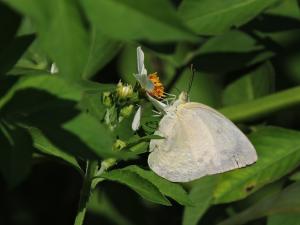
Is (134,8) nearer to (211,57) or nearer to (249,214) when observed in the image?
(249,214)

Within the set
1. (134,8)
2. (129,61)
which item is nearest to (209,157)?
(129,61)

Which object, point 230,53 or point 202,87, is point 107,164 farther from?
point 202,87

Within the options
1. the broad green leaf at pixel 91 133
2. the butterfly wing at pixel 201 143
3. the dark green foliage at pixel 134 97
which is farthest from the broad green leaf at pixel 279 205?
the broad green leaf at pixel 91 133

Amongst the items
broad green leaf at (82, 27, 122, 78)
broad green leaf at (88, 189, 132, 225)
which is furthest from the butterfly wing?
broad green leaf at (88, 189, 132, 225)

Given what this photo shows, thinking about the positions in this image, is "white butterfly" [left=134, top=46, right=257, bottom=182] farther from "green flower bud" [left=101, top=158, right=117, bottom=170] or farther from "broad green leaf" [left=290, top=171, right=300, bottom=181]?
"green flower bud" [left=101, top=158, right=117, bottom=170]

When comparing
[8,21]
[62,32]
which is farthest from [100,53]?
[62,32]

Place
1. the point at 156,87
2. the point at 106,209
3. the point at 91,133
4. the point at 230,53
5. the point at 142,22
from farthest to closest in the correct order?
1. the point at 106,209
2. the point at 230,53
3. the point at 156,87
4. the point at 91,133
5. the point at 142,22
